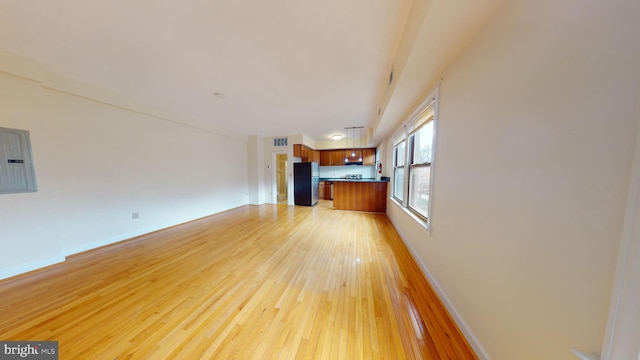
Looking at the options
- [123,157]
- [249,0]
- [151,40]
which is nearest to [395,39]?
[249,0]

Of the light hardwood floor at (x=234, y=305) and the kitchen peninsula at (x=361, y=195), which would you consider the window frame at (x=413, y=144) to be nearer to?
the light hardwood floor at (x=234, y=305)

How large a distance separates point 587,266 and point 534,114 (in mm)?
699

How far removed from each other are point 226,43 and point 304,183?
14.5ft

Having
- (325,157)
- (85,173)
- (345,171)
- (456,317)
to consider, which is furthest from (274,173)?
(456,317)

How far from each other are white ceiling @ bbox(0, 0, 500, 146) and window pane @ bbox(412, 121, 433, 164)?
A: 55 cm

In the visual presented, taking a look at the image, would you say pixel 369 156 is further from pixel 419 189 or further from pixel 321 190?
pixel 419 189

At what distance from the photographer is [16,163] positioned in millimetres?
2166

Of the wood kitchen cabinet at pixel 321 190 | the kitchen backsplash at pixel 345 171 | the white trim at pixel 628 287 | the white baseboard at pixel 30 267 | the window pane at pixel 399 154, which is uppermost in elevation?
the window pane at pixel 399 154

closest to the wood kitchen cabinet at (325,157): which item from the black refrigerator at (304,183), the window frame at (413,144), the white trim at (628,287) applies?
the black refrigerator at (304,183)

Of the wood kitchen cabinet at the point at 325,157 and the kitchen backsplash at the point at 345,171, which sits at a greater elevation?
the wood kitchen cabinet at the point at 325,157

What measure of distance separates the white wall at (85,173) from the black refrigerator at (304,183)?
9.37ft

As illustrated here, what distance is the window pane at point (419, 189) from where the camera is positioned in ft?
7.92

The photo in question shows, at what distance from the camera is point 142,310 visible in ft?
5.24

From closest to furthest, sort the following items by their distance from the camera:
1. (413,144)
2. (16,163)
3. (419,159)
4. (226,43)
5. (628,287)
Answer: (628,287) < (226,43) < (16,163) < (419,159) < (413,144)
